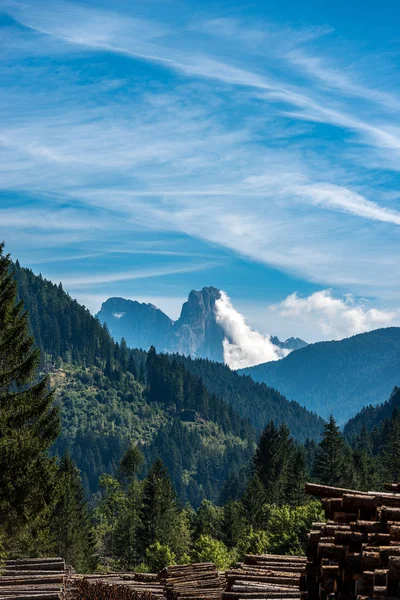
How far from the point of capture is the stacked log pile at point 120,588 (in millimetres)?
24875

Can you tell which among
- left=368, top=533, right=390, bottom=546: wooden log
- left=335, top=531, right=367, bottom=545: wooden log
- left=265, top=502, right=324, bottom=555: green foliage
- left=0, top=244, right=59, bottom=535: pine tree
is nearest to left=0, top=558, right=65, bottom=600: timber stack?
left=0, top=244, right=59, bottom=535: pine tree

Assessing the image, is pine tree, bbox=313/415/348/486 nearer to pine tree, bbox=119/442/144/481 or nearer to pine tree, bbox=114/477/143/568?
pine tree, bbox=114/477/143/568

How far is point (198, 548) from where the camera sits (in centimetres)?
6650

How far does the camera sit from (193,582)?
82.4 ft

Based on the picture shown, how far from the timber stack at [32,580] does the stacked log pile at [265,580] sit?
5800 millimetres

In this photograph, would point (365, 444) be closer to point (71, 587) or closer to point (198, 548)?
point (198, 548)

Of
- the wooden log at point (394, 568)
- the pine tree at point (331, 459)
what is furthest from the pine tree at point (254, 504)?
the wooden log at point (394, 568)

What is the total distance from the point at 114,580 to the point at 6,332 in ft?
37.2

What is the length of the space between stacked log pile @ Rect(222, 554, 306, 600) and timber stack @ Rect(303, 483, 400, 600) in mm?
3325

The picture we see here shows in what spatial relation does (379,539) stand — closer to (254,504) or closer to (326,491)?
(326,491)

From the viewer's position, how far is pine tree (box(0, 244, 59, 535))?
2639 cm

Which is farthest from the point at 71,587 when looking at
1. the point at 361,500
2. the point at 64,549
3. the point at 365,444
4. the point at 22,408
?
the point at 365,444

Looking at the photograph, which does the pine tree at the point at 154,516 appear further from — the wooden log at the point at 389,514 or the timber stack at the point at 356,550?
the wooden log at the point at 389,514

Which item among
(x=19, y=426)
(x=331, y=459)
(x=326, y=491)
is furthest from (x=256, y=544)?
(x=326, y=491)
